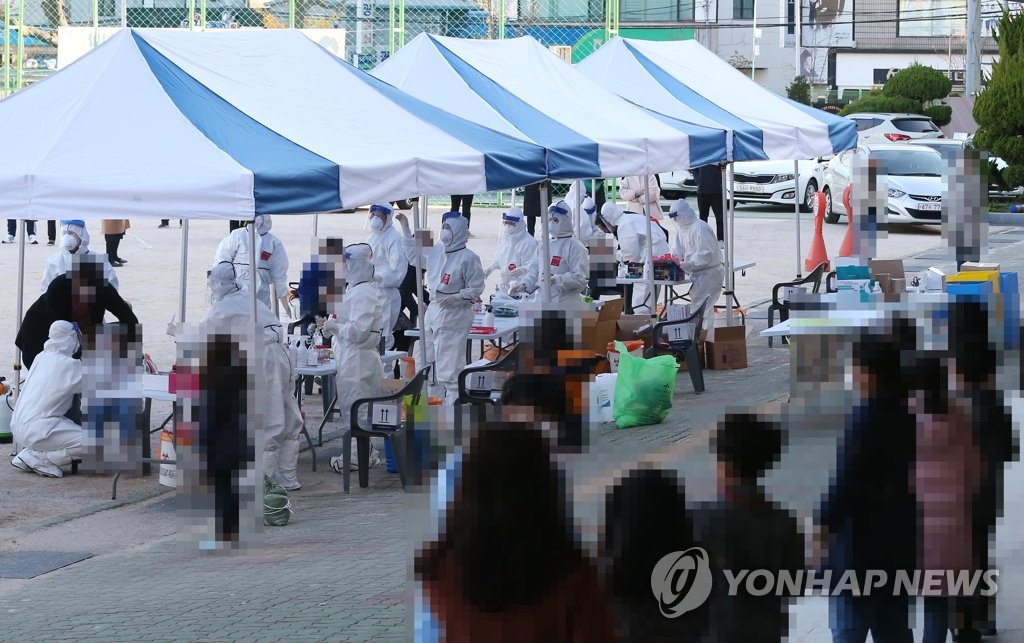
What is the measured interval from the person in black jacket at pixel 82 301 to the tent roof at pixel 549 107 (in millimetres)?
3546

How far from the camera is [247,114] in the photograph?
31.2ft

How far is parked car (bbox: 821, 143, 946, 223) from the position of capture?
26.2m

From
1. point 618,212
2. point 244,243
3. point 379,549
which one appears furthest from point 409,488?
point 618,212

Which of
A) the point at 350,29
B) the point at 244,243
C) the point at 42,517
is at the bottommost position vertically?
the point at 42,517

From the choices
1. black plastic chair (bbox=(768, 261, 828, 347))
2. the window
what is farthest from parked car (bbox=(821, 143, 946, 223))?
the window

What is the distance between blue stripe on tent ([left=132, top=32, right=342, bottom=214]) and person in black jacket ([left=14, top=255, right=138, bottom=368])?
6.51ft

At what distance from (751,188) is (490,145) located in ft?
71.6

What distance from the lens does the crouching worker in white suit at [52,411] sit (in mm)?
10070

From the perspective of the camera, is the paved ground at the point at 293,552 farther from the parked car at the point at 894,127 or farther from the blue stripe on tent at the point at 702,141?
the parked car at the point at 894,127

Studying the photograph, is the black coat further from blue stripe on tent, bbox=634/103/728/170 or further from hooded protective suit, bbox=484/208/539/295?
hooded protective suit, bbox=484/208/539/295

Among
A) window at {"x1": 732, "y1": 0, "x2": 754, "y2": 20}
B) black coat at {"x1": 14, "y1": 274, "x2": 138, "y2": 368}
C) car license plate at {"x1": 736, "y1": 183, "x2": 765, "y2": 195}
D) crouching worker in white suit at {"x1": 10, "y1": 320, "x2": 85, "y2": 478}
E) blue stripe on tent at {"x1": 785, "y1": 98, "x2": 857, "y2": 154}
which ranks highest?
window at {"x1": 732, "y1": 0, "x2": 754, "y2": 20}

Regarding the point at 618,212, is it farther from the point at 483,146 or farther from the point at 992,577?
the point at 992,577

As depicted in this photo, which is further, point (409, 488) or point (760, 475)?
point (409, 488)

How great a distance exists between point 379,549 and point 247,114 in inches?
137
